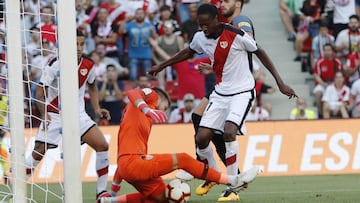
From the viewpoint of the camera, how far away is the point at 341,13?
68.6 feet

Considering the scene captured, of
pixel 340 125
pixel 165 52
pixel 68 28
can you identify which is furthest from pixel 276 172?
pixel 68 28

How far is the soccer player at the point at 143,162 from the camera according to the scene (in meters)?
9.96

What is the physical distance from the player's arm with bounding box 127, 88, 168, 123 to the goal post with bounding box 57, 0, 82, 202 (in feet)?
2.35

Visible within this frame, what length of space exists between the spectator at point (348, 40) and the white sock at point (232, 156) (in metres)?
9.65

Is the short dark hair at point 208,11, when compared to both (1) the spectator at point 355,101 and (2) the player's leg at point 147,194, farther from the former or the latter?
(1) the spectator at point 355,101

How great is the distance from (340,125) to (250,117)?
287 cm

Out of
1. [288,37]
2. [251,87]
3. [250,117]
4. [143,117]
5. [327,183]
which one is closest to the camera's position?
[143,117]

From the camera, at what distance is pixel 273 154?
54.6 feet

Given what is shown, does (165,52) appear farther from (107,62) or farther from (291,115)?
(291,115)

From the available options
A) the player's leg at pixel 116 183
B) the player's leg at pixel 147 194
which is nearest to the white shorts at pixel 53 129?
the player's leg at pixel 116 183

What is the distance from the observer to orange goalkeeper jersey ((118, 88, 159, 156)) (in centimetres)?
1006

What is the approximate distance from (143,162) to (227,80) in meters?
2.05

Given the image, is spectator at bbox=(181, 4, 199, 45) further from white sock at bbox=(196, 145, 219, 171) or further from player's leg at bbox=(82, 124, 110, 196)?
white sock at bbox=(196, 145, 219, 171)

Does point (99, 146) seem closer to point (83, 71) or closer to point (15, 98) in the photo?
point (83, 71)
